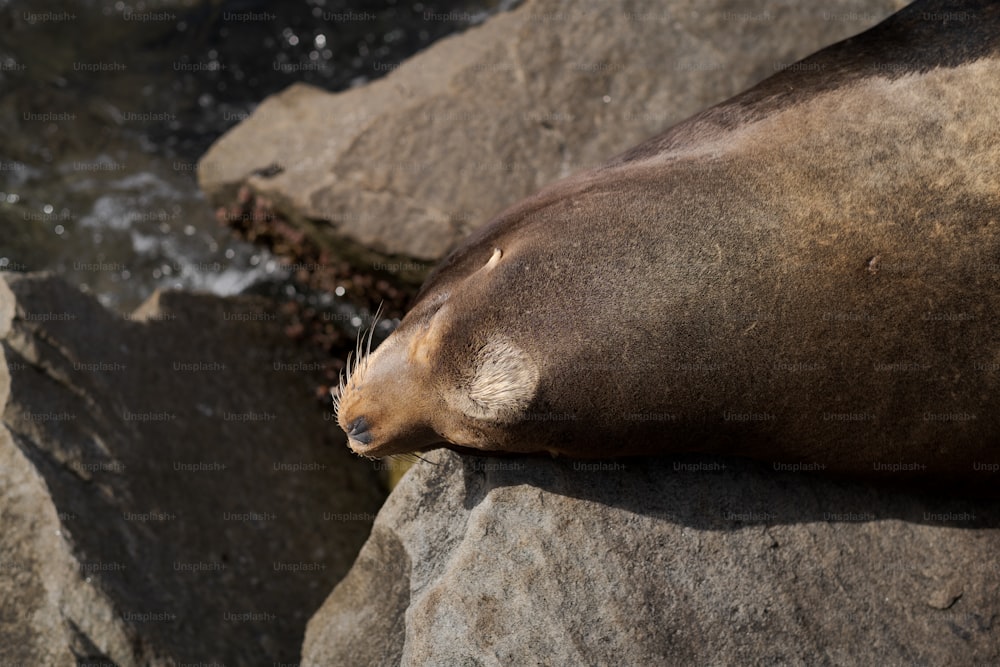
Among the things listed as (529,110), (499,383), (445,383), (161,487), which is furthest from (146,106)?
(499,383)

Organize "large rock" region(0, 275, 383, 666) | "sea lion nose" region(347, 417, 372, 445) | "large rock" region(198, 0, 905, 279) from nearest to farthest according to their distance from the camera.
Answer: "sea lion nose" region(347, 417, 372, 445), "large rock" region(0, 275, 383, 666), "large rock" region(198, 0, 905, 279)

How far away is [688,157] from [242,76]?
4847 mm

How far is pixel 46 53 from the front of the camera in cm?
787

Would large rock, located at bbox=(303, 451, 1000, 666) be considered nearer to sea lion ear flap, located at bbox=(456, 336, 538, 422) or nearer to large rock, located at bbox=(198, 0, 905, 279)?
sea lion ear flap, located at bbox=(456, 336, 538, 422)

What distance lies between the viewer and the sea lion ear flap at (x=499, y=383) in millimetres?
3451

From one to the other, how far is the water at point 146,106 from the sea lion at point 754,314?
10.9 feet

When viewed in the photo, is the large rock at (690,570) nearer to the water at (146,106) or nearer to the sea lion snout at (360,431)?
the sea lion snout at (360,431)

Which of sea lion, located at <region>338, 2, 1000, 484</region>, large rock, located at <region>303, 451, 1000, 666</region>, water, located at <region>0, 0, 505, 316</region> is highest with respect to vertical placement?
water, located at <region>0, 0, 505, 316</region>

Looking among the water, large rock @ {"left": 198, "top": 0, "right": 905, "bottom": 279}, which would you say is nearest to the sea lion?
large rock @ {"left": 198, "top": 0, "right": 905, "bottom": 279}

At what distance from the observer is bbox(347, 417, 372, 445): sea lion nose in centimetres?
370

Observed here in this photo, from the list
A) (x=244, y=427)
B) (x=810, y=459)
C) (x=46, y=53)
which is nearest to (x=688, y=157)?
(x=810, y=459)

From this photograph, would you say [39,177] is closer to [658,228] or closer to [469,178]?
[469,178]

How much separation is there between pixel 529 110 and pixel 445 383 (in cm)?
263

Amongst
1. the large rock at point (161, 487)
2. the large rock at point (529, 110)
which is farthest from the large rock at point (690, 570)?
the large rock at point (529, 110)
